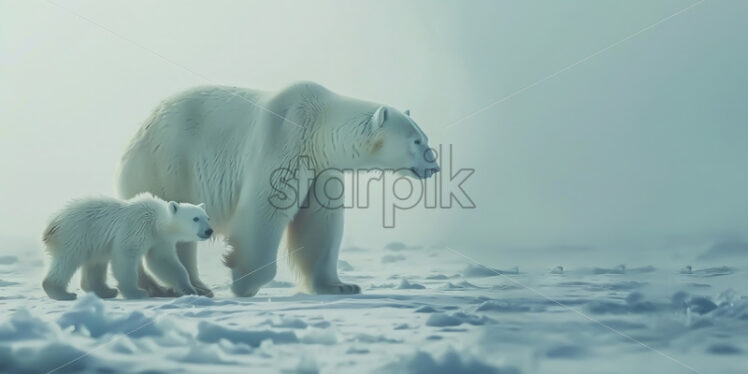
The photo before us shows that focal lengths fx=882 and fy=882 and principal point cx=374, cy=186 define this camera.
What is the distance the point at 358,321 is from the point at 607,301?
128cm

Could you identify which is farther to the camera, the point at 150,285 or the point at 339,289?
the point at 339,289

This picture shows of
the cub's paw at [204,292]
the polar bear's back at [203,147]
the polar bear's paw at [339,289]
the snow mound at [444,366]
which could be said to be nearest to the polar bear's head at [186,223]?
the cub's paw at [204,292]

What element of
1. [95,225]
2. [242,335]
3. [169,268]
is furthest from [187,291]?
[242,335]

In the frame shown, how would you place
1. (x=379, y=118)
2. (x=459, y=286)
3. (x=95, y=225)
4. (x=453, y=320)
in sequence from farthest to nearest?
1. (x=459, y=286)
2. (x=379, y=118)
3. (x=95, y=225)
4. (x=453, y=320)

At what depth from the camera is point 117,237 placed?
14.5 feet

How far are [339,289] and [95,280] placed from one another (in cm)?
130

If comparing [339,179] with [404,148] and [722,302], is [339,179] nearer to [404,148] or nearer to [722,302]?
[404,148]

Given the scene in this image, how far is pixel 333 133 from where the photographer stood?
4.79 metres

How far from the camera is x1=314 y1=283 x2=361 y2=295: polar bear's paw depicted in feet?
15.9

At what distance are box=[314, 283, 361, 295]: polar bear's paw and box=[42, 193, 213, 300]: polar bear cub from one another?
0.73m

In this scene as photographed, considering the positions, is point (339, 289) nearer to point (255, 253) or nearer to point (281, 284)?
point (255, 253)

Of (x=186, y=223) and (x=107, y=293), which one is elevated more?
(x=186, y=223)

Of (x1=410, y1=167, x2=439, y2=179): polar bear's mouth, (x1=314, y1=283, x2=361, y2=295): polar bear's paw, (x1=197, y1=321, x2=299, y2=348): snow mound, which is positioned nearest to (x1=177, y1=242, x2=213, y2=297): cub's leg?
(x1=314, y1=283, x2=361, y2=295): polar bear's paw

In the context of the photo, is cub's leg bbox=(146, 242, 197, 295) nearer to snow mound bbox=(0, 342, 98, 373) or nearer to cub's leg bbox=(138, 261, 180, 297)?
cub's leg bbox=(138, 261, 180, 297)
